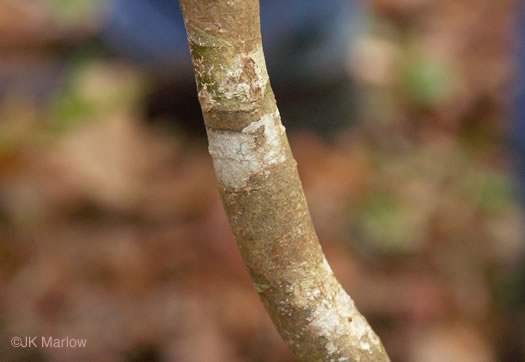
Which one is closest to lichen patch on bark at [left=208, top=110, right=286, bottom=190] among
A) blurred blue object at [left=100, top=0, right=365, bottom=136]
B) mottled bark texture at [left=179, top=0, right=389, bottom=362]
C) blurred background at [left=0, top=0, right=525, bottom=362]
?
mottled bark texture at [left=179, top=0, right=389, bottom=362]

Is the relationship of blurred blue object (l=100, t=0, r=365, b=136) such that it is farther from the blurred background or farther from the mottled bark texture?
the mottled bark texture

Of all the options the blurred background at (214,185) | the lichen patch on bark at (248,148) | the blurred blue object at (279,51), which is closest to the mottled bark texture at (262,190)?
the lichen patch on bark at (248,148)

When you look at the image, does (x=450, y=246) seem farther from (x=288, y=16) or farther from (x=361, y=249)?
(x=288, y=16)

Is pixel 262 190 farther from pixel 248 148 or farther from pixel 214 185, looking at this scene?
pixel 214 185

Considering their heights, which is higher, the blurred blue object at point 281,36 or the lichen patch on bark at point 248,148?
the blurred blue object at point 281,36

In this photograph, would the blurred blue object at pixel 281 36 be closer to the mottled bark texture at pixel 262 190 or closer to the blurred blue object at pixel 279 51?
the blurred blue object at pixel 279 51

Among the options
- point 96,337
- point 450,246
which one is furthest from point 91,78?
point 450,246

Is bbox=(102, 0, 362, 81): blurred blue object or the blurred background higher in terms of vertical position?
bbox=(102, 0, 362, 81): blurred blue object
